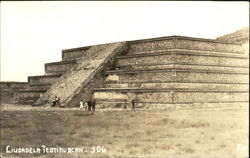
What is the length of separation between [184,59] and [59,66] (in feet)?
38.7

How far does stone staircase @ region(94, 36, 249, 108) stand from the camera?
2041cm

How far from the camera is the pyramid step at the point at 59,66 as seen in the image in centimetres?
2952

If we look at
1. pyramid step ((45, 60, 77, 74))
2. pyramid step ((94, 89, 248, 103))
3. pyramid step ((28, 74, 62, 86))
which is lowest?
pyramid step ((94, 89, 248, 103))

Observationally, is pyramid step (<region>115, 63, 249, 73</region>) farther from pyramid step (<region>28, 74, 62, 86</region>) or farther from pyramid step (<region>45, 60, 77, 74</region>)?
pyramid step (<region>28, 74, 62, 86</region>)

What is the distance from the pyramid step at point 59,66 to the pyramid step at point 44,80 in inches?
42.4

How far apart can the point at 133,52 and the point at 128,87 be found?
14.1ft

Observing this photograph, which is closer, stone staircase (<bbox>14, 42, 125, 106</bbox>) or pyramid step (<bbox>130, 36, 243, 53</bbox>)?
pyramid step (<bbox>130, 36, 243, 53</bbox>)

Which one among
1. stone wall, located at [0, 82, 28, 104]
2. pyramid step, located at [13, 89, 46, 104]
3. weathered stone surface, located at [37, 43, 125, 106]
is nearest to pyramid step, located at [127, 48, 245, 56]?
weathered stone surface, located at [37, 43, 125, 106]

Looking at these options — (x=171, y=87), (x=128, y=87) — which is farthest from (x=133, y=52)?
(x=171, y=87)

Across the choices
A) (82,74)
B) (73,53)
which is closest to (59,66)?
(73,53)

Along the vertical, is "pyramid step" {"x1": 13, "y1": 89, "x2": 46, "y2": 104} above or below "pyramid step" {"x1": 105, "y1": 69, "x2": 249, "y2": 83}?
below

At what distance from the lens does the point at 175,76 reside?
20562 mm

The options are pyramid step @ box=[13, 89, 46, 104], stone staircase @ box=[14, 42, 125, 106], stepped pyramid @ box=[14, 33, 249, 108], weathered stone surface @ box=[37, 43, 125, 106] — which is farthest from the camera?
pyramid step @ box=[13, 89, 46, 104]

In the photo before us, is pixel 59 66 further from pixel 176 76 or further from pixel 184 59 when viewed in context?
pixel 176 76
